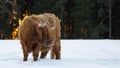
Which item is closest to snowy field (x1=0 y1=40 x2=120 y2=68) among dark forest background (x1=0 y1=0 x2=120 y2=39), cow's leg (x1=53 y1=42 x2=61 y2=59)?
cow's leg (x1=53 y1=42 x2=61 y2=59)

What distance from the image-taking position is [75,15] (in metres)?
42.8

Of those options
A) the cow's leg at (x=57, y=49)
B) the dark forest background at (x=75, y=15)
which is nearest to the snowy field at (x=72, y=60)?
the cow's leg at (x=57, y=49)

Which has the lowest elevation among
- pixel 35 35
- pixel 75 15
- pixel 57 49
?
pixel 57 49

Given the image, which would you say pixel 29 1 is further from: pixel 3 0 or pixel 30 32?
pixel 30 32

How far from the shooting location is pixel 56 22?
1092 cm

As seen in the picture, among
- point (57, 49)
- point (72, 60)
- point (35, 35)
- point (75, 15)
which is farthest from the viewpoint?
point (75, 15)

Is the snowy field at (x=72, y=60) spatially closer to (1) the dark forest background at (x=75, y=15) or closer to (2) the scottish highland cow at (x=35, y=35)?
(2) the scottish highland cow at (x=35, y=35)

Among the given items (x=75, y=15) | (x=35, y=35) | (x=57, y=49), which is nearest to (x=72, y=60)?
(x=57, y=49)

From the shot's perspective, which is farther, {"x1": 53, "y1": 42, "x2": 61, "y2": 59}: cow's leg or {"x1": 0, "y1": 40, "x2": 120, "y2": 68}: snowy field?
{"x1": 53, "y1": 42, "x2": 61, "y2": 59}: cow's leg

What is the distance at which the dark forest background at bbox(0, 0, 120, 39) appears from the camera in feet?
127

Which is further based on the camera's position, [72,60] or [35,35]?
[72,60]

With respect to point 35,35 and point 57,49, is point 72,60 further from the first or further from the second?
point 35,35

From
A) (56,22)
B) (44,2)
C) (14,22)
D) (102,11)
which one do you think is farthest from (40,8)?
(56,22)

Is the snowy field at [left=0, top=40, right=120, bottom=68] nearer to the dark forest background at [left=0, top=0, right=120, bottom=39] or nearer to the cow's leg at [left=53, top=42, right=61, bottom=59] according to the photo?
the cow's leg at [left=53, top=42, right=61, bottom=59]
